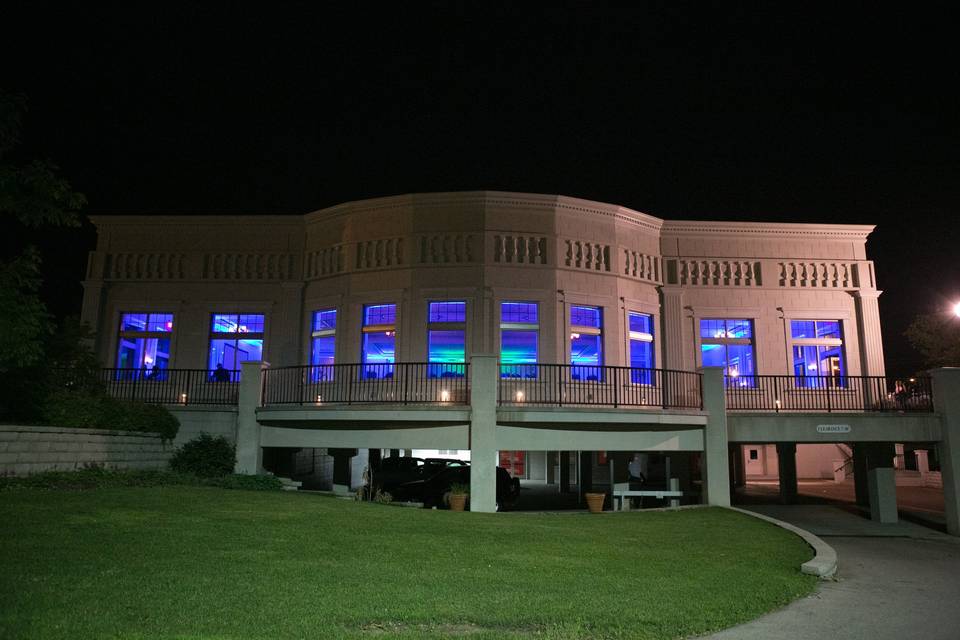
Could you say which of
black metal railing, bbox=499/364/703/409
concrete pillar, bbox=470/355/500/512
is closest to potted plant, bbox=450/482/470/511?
concrete pillar, bbox=470/355/500/512

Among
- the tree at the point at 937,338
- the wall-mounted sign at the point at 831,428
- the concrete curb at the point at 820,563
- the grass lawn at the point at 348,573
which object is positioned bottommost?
the concrete curb at the point at 820,563

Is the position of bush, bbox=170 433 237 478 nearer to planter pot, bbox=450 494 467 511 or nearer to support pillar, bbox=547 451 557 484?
planter pot, bbox=450 494 467 511

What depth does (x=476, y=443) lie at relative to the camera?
14773 millimetres

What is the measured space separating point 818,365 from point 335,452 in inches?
587

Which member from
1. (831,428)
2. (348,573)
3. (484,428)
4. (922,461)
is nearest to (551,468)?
(831,428)

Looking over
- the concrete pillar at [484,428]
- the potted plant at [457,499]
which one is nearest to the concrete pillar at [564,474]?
the potted plant at [457,499]

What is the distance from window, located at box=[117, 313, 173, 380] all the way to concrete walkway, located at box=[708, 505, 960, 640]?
18.0 m

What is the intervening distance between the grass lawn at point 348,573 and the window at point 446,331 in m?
7.71

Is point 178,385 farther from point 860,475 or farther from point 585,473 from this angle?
point 860,475

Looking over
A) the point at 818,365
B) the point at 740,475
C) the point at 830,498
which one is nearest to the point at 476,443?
the point at 818,365

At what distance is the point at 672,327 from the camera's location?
840 inches

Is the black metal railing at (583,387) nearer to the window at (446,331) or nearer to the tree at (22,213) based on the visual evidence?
the window at (446,331)

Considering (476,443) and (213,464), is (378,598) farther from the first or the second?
(213,464)

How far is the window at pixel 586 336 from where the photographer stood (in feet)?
65.2
